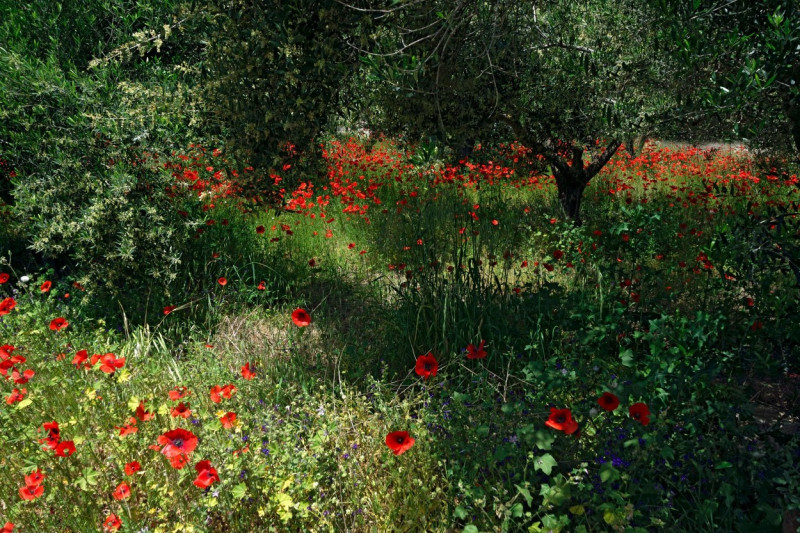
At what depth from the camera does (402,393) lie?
3.21 meters

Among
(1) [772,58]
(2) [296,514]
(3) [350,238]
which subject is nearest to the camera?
(2) [296,514]

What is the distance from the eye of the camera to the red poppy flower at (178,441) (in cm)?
206

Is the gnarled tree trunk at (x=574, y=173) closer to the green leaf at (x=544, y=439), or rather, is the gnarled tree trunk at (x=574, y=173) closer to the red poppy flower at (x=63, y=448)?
the green leaf at (x=544, y=439)

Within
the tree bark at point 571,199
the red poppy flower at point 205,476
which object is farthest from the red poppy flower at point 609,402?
the tree bark at point 571,199

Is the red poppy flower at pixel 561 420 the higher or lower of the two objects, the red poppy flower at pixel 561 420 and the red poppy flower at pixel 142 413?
the higher

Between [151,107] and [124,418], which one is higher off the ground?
[151,107]

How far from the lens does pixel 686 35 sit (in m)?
2.94

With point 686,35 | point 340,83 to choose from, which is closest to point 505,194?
point 340,83

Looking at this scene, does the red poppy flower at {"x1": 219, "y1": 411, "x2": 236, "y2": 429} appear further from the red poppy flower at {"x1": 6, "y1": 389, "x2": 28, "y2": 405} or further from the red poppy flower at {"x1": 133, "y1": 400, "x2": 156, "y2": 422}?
the red poppy flower at {"x1": 6, "y1": 389, "x2": 28, "y2": 405}

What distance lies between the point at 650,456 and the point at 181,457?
1963 mm

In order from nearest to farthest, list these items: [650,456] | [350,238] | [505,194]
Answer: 1. [650,456]
2. [350,238]
3. [505,194]

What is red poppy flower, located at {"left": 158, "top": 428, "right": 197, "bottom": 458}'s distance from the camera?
2061mm

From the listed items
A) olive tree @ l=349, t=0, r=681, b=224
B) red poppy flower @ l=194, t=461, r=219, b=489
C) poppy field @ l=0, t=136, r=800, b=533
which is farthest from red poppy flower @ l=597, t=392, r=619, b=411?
olive tree @ l=349, t=0, r=681, b=224

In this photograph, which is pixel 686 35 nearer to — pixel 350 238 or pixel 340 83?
pixel 340 83
